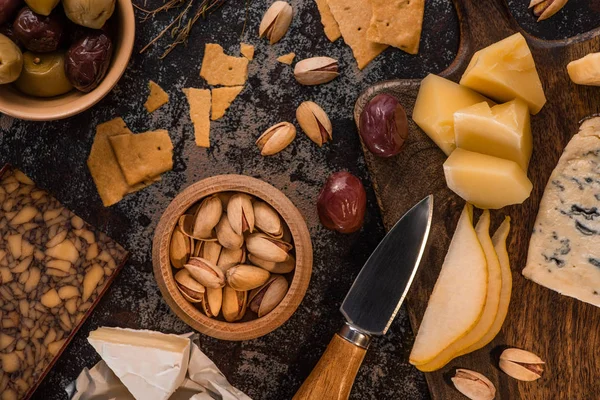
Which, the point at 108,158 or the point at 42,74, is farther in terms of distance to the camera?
the point at 108,158

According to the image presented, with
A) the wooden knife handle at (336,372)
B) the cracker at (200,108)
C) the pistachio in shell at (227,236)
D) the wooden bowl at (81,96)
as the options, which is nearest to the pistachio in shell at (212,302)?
the pistachio in shell at (227,236)

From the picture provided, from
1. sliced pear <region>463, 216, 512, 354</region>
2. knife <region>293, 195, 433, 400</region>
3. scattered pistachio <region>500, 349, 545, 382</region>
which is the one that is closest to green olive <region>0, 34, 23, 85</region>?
knife <region>293, 195, 433, 400</region>

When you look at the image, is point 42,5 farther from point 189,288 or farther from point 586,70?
point 586,70

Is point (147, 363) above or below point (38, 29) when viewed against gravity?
below

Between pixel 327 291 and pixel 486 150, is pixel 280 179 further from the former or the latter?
pixel 486 150

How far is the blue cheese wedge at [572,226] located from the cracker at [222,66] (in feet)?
2.43

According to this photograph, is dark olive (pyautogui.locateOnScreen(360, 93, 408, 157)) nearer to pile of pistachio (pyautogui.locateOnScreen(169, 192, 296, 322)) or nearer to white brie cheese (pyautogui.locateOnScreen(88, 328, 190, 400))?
pile of pistachio (pyautogui.locateOnScreen(169, 192, 296, 322))

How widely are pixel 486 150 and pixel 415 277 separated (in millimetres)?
322

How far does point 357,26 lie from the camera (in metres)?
1.40

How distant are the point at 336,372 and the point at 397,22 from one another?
784 millimetres

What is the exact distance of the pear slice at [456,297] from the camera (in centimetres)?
128

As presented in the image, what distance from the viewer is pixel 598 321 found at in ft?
4.52

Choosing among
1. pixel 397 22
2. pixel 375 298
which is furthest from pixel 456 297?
pixel 397 22

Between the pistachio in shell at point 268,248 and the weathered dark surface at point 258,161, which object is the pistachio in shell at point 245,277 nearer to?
the pistachio in shell at point 268,248
